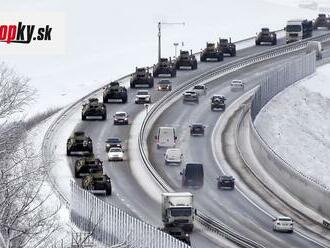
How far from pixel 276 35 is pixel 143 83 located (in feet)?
145

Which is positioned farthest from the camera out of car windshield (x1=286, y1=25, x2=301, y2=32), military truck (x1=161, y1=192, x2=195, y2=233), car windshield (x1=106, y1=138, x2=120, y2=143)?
car windshield (x1=286, y1=25, x2=301, y2=32)

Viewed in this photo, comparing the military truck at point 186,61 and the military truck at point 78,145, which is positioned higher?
the military truck at point 186,61

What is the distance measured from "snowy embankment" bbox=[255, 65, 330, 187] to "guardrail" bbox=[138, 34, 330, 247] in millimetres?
10309

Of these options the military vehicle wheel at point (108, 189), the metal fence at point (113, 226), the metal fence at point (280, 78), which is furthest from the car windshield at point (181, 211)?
the metal fence at point (280, 78)

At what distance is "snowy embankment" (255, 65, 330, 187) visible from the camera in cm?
11794

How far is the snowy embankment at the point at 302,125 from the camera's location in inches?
4643

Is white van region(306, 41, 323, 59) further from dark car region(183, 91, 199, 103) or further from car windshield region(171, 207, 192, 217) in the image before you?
car windshield region(171, 207, 192, 217)

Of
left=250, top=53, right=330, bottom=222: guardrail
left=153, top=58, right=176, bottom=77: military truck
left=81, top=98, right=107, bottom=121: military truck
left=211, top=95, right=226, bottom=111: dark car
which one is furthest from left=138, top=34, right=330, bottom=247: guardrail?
left=250, top=53, right=330, bottom=222: guardrail

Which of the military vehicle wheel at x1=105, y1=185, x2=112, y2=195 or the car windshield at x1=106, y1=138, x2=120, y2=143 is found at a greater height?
the car windshield at x1=106, y1=138, x2=120, y2=143

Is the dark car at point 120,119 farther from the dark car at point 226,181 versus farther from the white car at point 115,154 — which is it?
the dark car at point 226,181

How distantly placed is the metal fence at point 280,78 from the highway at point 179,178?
4.09m

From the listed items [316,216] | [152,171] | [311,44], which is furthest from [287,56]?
[316,216]

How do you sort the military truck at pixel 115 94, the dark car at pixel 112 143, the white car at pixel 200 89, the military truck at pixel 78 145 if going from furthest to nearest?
the white car at pixel 200 89, the military truck at pixel 115 94, the dark car at pixel 112 143, the military truck at pixel 78 145

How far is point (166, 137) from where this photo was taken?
110 m
